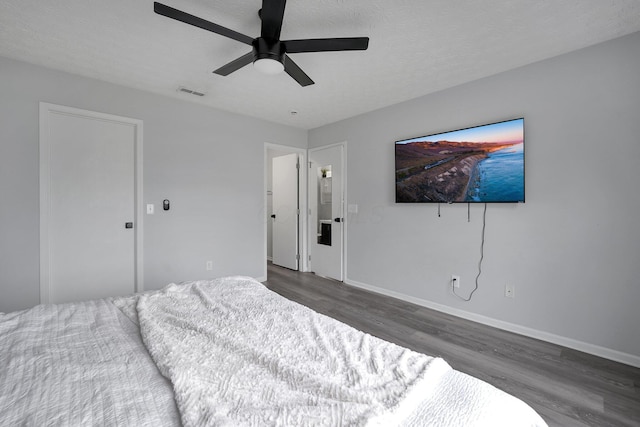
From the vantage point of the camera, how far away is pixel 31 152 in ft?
8.34

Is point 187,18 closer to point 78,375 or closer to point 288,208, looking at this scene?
point 78,375

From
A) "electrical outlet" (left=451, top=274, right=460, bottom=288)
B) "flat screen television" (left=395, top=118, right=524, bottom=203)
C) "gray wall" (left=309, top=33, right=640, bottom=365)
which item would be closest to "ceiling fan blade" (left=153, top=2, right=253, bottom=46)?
"flat screen television" (left=395, top=118, right=524, bottom=203)

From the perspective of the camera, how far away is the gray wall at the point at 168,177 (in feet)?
8.14

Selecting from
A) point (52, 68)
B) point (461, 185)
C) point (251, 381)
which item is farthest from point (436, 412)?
point (52, 68)

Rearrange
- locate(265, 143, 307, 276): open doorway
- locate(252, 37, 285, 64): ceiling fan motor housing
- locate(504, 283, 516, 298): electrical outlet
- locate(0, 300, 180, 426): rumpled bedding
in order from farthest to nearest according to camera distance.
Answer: locate(265, 143, 307, 276): open doorway
locate(504, 283, 516, 298): electrical outlet
locate(252, 37, 285, 64): ceiling fan motor housing
locate(0, 300, 180, 426): rumpled bedding

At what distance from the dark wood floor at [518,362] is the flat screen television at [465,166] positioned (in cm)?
124

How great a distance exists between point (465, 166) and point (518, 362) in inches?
68.9

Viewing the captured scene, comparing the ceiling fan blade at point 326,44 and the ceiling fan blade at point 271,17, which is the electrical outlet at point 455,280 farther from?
the ceiling fan blade at point 271,17

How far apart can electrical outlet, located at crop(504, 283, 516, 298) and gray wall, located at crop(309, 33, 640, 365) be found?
0.03 metres

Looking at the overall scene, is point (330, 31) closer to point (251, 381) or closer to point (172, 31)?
point (172, 31)

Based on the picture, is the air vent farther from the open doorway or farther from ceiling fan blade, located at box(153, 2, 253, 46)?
ceiling fan blade, located at box(153, 2, 253, 46)

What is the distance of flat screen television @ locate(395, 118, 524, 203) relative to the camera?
2.56 metres

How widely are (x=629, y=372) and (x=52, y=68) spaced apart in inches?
209

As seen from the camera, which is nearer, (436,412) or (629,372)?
(436,412)
